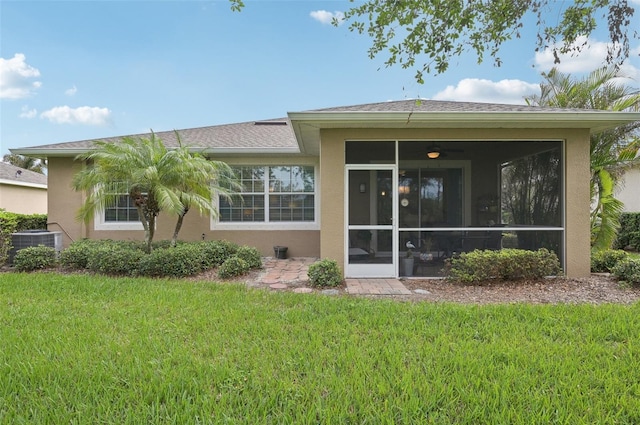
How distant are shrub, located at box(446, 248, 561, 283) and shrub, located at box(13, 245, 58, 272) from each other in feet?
28.8

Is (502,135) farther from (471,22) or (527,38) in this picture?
(471,22)

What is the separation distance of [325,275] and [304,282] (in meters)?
0.56

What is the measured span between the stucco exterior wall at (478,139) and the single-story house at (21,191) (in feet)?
57.8

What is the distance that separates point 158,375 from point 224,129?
11.0 meters

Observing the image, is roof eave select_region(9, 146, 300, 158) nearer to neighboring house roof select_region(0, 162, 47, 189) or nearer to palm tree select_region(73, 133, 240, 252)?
palm tree select_region(73, 133, 240, 252)

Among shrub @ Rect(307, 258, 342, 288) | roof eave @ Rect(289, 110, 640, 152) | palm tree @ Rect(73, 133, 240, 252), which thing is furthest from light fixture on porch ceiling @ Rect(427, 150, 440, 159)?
palm tree @ Rect(73, 133, 240, 252)

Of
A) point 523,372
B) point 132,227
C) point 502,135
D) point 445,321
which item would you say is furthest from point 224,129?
point 523,372

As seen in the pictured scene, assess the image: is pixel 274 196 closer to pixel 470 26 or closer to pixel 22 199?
pixel 470 26

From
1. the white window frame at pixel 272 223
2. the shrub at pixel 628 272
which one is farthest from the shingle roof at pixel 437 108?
the white window frame at pixel 272 223

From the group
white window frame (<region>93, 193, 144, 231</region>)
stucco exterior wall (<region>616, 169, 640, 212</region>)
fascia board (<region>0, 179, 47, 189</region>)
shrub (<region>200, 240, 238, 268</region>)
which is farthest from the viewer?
fascia board (<region>0, 179, 47, 189</region>)

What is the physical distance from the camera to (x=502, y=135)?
267 inches

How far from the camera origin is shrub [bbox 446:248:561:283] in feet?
20.3

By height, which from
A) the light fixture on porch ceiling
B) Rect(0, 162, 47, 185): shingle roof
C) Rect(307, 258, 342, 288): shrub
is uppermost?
Rect(0, 162, 47, 185): shingle roof

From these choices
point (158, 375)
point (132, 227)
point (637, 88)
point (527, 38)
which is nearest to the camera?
point (158, 375)
